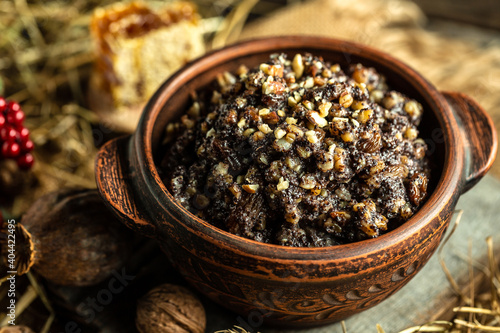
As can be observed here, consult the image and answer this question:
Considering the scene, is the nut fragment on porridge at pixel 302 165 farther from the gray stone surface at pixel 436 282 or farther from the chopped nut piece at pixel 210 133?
the gray stone surface at pixel 436 282

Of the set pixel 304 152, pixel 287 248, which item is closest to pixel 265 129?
pixel 304 152

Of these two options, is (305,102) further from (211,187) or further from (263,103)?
(211,187)

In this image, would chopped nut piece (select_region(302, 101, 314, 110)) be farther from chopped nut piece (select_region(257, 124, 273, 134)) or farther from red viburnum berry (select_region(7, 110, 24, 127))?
red viburnum berry (select_region(7, 110, 24, 127))

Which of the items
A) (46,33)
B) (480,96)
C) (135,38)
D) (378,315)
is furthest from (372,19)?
(46,33)

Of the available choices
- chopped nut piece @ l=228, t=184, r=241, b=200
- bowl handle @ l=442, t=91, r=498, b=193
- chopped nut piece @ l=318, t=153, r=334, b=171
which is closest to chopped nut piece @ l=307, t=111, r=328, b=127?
chopped nut piece @ l=318, t=153, r=334, b=171

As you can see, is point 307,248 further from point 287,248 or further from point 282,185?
point 282,185
